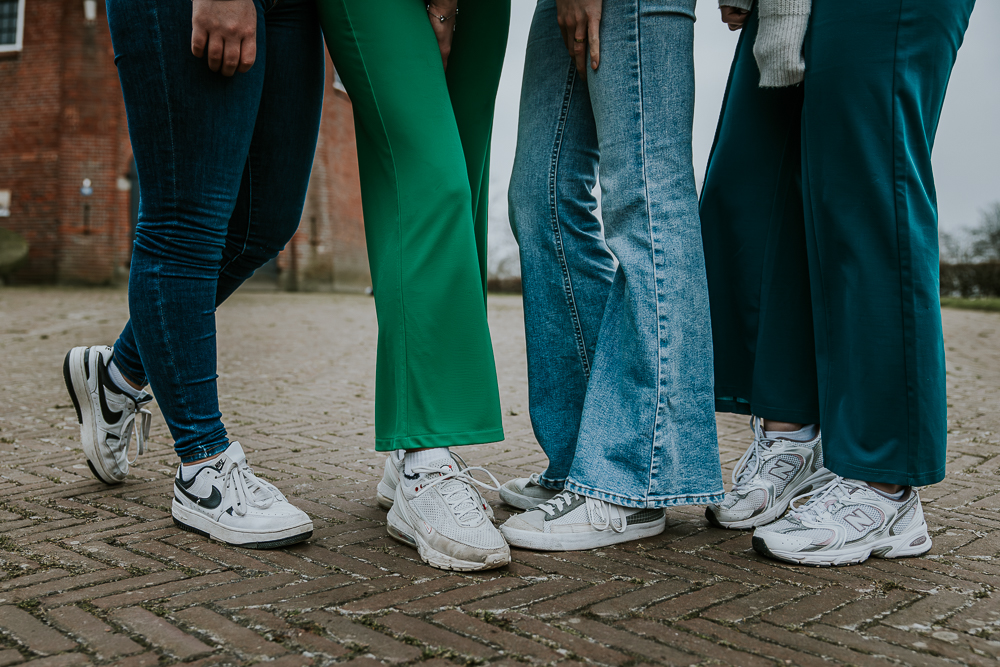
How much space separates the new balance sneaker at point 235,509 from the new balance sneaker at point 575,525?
47 cm

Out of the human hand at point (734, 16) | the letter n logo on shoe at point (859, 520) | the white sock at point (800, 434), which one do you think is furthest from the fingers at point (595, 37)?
the letter n logo on shoe at point (859, 520)

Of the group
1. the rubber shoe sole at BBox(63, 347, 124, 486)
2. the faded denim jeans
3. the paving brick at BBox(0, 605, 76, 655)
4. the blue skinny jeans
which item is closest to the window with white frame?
the rubber shoe sole at BBox(63, 347, 124, 486)

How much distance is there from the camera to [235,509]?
181 cm

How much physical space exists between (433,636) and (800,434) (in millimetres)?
1230

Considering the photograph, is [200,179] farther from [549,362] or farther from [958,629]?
[958,629]

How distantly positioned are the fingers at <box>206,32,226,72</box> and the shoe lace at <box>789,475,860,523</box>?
62.5 inches

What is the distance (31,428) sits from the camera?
10.5ft

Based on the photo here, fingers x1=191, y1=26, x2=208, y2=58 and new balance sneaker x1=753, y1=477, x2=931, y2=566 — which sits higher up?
fingers x1=191, y1=26, x2=208, y2=58

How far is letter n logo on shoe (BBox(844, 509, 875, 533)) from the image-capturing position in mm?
1756

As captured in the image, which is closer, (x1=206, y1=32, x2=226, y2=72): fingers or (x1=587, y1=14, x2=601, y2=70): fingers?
(x1=206, y1=32, x2=226, y2=72): fingers

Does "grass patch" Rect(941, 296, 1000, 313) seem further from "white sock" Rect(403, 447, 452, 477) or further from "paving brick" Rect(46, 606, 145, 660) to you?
"paving brick" Rect(46, 606, 145, 660)

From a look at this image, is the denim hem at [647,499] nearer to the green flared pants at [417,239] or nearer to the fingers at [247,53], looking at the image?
the green flared pants at [417,239]

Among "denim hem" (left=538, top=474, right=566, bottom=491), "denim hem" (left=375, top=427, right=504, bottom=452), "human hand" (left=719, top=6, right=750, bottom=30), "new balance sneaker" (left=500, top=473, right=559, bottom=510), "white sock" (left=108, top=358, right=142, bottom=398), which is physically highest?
"human hand" (left=719, top=6, right=750, bottom=30)

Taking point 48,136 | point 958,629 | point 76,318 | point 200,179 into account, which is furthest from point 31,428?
point 48,136
